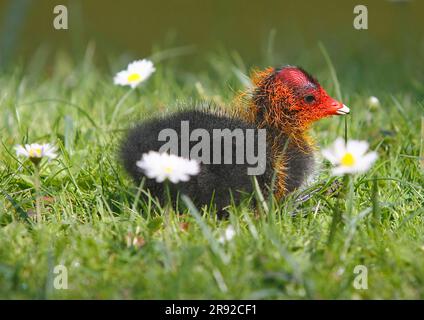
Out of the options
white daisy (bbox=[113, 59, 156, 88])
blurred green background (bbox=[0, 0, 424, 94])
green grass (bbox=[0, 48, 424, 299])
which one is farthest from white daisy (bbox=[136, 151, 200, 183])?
blurred green background (bbox=[0, 0, 424, 94])

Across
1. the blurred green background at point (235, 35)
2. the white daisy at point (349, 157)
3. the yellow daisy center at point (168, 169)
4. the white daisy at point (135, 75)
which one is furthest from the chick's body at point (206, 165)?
the blurred green background at point (235, 35)

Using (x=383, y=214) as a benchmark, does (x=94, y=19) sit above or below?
above

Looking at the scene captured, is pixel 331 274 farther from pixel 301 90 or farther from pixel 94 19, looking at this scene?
pixel 94 19

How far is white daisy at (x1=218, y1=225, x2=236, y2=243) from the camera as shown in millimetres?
2696

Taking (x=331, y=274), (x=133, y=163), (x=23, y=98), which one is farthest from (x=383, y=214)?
(x=23, y=98)

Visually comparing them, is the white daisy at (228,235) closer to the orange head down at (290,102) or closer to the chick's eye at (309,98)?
the orange head down at (290,102)

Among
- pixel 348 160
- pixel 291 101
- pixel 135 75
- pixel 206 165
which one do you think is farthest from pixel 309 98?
pixel 135 75

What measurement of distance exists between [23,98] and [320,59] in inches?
94.8

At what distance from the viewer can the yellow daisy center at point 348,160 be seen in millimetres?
2646

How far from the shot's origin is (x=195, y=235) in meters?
2.79

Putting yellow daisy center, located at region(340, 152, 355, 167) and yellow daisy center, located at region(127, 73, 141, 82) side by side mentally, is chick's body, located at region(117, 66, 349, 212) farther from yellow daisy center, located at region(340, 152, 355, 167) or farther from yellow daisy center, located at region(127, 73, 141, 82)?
yellow daisy center, located at region(127, 73, 141, 82)

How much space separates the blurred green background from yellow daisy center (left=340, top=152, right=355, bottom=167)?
1829 mm

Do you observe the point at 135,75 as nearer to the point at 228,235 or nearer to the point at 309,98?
the point at 309,98

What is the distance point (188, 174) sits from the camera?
2.96 m
